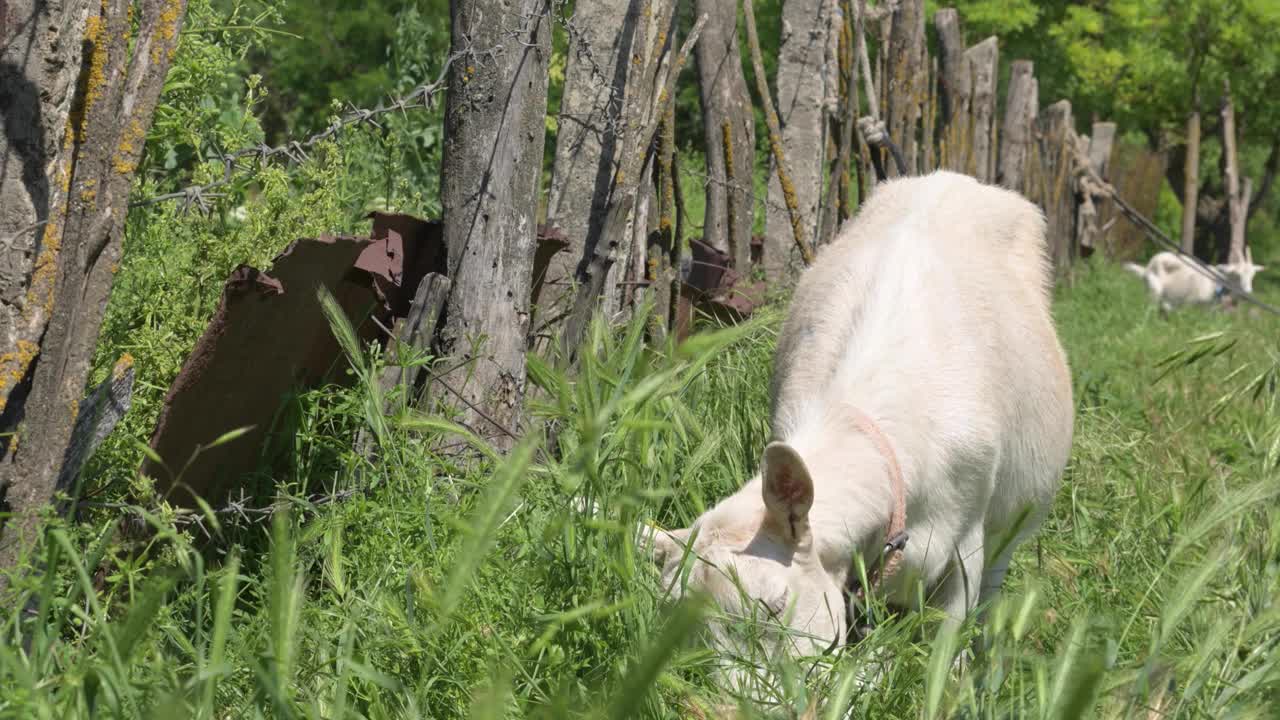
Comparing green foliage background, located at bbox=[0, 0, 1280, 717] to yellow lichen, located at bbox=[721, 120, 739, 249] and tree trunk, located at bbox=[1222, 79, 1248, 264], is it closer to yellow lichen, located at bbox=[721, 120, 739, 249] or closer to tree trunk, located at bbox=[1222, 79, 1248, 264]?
yellow lichen, located at bbox=[721, 120, 739, 249]

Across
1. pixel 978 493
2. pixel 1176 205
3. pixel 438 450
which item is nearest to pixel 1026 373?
pixel 978 493

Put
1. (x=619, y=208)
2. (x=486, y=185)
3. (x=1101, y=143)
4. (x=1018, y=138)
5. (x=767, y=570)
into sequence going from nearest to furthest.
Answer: (x=767, y=570), (x=486, y=185), (x=619, y=208), (x=1018, y=138), (x=1101, y=143)

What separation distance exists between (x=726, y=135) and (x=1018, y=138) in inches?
300

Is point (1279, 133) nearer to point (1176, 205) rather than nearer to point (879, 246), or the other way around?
point (1176, 205)

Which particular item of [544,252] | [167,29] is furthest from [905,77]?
[167,29]

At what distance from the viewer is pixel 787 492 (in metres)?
2.96

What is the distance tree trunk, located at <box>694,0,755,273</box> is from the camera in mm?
5879

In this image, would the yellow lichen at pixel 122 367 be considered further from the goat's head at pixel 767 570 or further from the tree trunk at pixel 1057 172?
the tree trunk at pixel 1057 172

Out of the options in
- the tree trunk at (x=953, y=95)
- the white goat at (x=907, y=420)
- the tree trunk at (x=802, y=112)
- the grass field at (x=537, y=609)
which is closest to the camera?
the grass field at (x=537, y=609)

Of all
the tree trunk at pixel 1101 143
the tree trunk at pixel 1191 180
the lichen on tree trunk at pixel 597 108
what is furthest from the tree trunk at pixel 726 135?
the tree trunk at pixel 1191 180

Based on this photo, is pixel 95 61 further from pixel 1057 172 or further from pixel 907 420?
pixel 1057 172

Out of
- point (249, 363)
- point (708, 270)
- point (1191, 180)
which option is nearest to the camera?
point (249, 363)

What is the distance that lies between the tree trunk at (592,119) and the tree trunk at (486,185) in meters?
0.77

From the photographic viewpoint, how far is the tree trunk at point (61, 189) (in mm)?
2836
